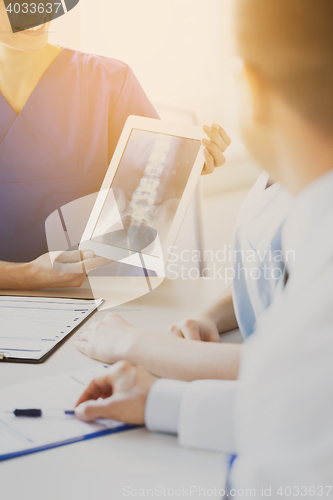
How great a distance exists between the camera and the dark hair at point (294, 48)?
225mm

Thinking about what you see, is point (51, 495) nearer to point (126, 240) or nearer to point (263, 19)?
point (263, 19)

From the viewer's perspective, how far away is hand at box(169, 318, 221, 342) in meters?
0.51

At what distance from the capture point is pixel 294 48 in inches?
9.1

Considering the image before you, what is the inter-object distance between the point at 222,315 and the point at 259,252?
171mm

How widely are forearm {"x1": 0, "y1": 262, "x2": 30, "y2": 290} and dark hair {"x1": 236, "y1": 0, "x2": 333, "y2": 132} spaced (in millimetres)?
699

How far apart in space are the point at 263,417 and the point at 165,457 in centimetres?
13

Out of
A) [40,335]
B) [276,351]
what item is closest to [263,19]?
[276,351]

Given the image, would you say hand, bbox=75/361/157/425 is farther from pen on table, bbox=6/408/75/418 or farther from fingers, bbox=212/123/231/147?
fingers, bbox=212/123/231/147

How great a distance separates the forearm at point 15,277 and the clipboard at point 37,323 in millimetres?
77

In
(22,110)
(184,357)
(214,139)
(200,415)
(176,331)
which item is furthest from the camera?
(22,110)

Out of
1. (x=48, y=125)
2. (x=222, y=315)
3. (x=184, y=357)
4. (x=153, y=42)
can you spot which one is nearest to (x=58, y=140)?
(x=48, y=125)

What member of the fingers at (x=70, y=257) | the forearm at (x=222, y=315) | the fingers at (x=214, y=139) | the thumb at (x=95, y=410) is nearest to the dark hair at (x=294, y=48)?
the thumb at (x=95, y=410)
